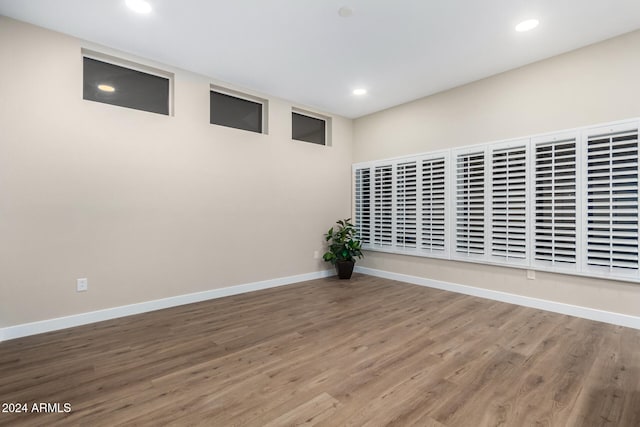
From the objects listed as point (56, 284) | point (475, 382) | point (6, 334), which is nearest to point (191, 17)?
point (56, 284)

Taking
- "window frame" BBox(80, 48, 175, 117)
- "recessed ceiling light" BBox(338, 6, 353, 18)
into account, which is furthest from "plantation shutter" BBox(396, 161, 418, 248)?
"window frame" BBox(80, 48, 175, 117)

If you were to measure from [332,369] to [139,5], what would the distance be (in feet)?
11.0

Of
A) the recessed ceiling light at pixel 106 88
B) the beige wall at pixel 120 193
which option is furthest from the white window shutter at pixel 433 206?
the recessed ceiling light at pixel 106 88

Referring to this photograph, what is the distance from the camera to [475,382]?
2.07m

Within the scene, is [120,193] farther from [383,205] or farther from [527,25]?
[527,25]

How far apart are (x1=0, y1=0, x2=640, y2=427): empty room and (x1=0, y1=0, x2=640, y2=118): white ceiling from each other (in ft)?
0.09

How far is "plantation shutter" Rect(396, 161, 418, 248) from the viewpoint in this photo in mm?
4883

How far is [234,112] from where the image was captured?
440 cm

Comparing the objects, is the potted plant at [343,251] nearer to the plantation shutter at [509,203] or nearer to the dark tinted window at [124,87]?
the plantation shutter at [509,203]

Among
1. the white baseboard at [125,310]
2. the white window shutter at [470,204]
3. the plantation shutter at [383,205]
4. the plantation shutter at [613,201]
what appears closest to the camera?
the white baseboard at [125,310]

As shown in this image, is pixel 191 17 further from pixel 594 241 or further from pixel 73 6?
pixel 594 241

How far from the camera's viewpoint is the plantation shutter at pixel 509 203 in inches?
147

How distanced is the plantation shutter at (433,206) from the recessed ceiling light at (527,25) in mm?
1823

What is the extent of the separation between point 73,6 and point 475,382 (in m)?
4.33
